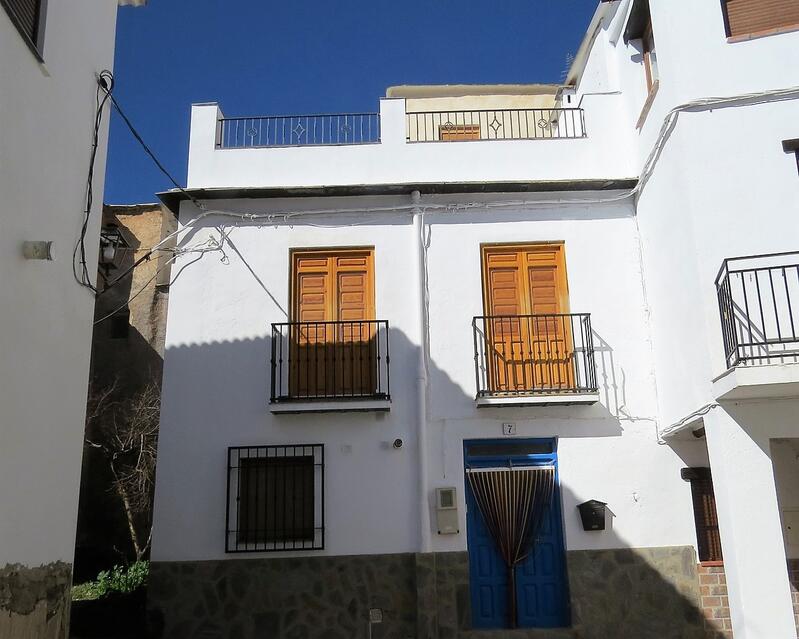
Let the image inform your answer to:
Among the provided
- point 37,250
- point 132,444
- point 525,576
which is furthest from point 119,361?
point 37,250

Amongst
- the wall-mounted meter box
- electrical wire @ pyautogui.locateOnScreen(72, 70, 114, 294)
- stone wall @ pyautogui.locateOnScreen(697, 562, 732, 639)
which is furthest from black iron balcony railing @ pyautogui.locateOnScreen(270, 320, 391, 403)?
stone wall @ pyautogui.locateOnScreen(697, 562, 732, 639)

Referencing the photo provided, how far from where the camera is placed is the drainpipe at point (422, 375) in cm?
912

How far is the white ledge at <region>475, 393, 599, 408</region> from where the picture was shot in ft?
30.2

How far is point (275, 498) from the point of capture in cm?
934

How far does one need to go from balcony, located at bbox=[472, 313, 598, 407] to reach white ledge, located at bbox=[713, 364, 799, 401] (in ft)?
7.42

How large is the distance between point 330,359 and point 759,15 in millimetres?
5930

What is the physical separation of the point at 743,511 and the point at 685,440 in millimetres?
2048

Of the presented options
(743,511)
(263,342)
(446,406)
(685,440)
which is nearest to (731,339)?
(743,511)

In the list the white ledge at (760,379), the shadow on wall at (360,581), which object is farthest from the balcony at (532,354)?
the white ledge at (760,379)

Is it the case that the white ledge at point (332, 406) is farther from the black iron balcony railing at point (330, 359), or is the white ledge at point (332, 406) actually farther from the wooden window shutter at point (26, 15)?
the wooden window shutter at point (26, 15)

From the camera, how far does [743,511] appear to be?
7.30 m

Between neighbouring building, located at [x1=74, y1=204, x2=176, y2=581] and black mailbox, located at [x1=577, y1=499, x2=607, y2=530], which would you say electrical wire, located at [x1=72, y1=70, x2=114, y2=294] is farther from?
black mailbox, located at [x1=577, y1=499, x2=607, y2=530]

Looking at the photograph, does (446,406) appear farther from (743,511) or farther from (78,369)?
(78,369)

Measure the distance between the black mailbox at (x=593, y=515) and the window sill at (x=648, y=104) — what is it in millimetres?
4517
